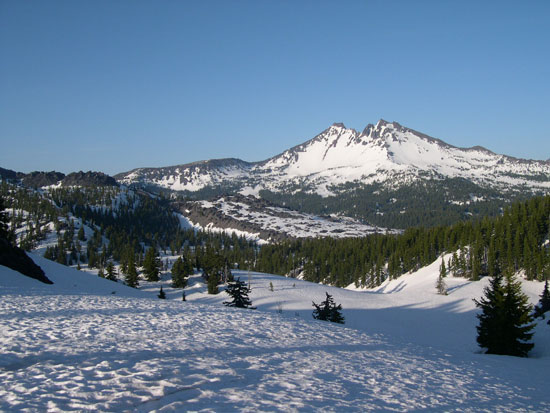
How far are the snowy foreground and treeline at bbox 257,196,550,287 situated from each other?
166 feet

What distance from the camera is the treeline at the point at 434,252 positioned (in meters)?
78.9

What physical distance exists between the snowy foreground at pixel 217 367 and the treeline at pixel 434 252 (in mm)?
50704

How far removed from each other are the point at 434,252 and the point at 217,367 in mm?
107354

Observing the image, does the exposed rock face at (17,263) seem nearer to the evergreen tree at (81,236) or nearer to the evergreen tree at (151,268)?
the evergreen tree at (151,268)

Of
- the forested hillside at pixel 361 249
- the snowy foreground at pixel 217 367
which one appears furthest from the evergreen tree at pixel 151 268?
the snowy foreground at pixel 217 367

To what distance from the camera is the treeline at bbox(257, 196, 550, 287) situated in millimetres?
78938

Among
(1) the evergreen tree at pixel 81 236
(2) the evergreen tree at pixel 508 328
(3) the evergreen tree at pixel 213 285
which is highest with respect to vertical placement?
(1) the evergreen tree at pixel 81 236

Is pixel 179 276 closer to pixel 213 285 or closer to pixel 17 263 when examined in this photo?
pixel 213 285

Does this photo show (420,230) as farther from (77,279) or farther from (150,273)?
(77,279)

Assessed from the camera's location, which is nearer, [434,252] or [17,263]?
[17,263]

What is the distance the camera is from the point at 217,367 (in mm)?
11789

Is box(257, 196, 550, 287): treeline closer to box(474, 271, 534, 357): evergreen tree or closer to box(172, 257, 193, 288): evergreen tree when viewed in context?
box(474, 271, 534, 357): evergreen tree

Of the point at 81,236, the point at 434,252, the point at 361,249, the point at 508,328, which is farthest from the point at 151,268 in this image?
the point at 81,236

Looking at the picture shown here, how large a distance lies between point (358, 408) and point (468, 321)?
53344 millimetres
